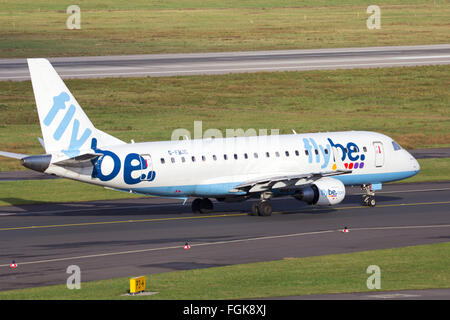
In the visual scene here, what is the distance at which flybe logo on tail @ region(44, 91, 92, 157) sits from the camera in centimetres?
4773

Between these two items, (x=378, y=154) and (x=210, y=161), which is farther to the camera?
(x=378, y=154)

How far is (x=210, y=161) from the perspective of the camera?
2026 inches

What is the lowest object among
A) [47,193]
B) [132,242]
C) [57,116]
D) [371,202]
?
[132,242]

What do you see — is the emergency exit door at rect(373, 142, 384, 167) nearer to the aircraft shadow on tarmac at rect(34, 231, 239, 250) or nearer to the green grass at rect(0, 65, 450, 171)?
the aircraft shadow on tarmac at rect(34, 231, 239, 250)

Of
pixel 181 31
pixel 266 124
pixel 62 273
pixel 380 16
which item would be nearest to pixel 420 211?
pixel 62 273

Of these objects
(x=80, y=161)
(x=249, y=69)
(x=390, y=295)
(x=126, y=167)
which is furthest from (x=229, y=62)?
(x=390, y=295)

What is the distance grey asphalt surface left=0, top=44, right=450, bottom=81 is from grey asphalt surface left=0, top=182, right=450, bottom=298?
2235 inches

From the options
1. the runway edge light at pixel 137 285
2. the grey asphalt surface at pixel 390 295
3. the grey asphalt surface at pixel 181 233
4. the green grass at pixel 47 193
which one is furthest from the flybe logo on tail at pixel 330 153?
the runway edge light at pixel 137 285

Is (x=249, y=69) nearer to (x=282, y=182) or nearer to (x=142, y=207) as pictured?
(x=142, y=207)

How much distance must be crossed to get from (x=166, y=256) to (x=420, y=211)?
19.0 m

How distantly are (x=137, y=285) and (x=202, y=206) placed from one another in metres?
22.1

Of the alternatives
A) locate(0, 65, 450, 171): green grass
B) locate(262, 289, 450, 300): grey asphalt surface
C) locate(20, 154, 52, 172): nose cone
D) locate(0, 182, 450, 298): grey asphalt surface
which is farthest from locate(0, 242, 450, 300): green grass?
locate(0, 65, 450, 171): green grass

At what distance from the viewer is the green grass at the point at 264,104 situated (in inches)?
3620
